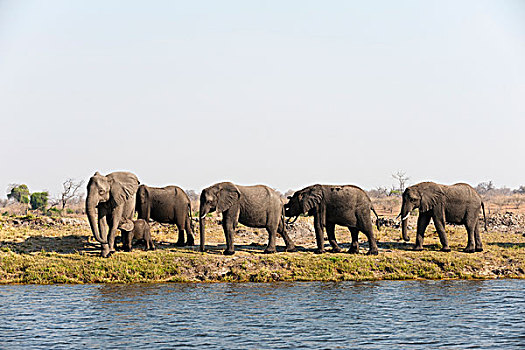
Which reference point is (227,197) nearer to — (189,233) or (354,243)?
(189,233)

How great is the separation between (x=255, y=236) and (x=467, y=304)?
13200mm

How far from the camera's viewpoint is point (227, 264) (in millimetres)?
25875

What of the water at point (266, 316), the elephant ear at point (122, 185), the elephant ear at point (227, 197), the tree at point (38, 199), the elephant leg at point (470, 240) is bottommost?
the water at point (266, 316)

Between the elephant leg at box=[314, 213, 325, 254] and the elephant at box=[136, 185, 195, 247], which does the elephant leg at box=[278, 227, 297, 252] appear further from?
the elephant at box=[136, 185, 195, 247]

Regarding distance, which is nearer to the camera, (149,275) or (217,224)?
(149,275)

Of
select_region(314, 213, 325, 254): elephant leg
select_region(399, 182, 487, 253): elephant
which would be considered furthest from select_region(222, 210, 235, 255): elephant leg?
select_region(399, 182, 487, 253): elephant

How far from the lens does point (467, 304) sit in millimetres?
20906

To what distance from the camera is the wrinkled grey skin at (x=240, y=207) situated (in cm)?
2722

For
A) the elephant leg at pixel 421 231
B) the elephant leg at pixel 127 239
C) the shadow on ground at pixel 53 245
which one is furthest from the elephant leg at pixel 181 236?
the elephant leg at pixel 421 231

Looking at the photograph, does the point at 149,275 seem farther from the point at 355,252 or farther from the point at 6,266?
the point at 355,252

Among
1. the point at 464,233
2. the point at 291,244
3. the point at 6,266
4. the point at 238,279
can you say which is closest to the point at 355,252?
the point at 291,244

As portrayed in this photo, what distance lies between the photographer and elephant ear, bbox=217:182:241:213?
27281 mm

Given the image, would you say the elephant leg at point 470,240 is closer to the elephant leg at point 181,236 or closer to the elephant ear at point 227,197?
the elephant ear at point 227,197

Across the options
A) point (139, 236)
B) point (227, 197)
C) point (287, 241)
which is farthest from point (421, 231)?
point (139, 236)
